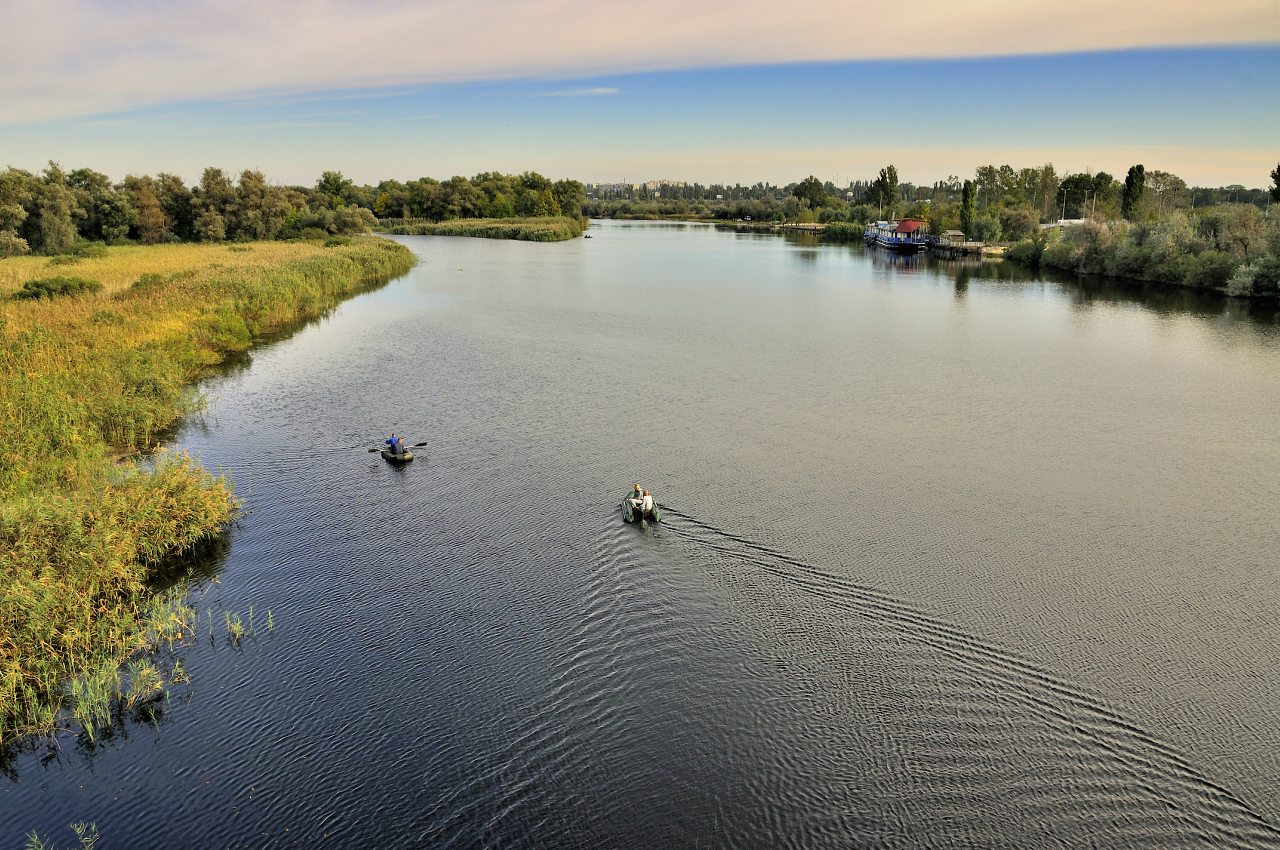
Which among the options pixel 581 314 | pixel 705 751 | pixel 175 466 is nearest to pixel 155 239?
pixel 581 314

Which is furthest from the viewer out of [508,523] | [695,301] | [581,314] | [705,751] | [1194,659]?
[695,301]

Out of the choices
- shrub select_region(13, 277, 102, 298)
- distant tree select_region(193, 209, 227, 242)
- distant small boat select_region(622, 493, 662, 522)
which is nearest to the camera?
distant small boat select_region(622, 493, 662, 522)

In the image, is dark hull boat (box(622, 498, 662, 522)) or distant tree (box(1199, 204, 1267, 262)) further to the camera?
distant tree (box(1199, 204, 1267, 262))

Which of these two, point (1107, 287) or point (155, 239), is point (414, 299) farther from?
point (1107, 287)

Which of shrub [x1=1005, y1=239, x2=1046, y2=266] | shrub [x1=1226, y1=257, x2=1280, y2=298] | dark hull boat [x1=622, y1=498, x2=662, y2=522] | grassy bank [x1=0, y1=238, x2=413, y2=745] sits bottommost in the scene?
dark hull boat [x1=622, y1=498, x2=662, y2=522]

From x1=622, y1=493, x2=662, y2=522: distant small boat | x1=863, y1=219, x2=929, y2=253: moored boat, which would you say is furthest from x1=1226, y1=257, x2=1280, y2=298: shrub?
x1=863, y1=219, x2=929, y2=253: moored boat

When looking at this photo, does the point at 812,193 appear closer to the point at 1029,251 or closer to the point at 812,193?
the point at 812,193

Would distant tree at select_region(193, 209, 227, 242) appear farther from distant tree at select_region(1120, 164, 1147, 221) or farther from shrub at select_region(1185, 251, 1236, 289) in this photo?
distant tree at select_region(1120, 164, 1147, 221)
